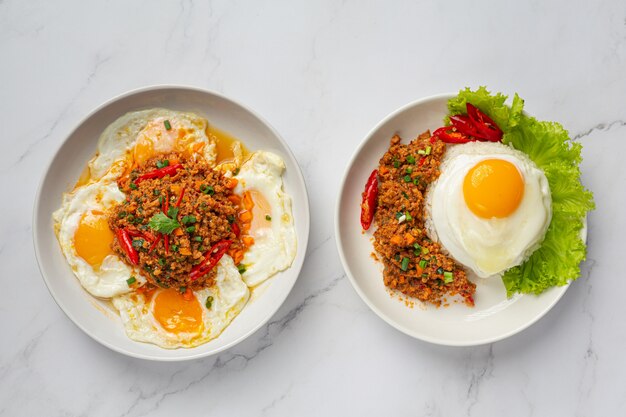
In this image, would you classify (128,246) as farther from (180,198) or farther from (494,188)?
(494,188)

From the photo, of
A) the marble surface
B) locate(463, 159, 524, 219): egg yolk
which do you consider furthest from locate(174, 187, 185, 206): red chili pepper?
locate(463, 159, 524, 219): egg yolk

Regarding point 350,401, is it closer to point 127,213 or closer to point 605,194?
point 127,213

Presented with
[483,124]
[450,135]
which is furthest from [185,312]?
[483,124]

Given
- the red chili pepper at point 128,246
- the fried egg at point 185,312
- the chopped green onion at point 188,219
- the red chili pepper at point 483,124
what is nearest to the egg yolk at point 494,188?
the red chili pepper at point 483,124

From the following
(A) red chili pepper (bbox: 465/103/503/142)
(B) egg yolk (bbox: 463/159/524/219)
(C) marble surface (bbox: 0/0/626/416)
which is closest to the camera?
(B) egg yolk (bbox: 463/159/524/219)

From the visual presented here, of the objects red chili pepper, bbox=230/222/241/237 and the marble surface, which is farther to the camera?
the marble surface

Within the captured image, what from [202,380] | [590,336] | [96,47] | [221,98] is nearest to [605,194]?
[590,336]

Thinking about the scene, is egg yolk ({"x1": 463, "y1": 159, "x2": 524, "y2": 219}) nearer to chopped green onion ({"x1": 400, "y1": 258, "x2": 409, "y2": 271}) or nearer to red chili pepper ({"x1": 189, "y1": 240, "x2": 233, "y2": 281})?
chopped green onion ({"x1": 400, "y1": 258, "x2": 409, "y2": 271})
